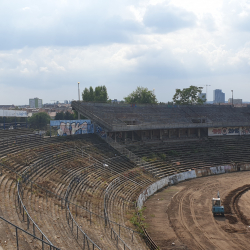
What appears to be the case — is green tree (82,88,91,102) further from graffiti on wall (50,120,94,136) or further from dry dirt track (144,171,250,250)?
dry dirt track (144,171,250,250)

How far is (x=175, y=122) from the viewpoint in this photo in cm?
5834

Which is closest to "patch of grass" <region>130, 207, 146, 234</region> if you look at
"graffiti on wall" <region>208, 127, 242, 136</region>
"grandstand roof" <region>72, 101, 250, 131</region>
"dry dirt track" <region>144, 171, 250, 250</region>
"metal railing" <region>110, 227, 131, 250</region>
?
"dry dirt track" <region>144, 171, 250, 250</region>

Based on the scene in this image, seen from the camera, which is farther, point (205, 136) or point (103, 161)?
point (205, 136)

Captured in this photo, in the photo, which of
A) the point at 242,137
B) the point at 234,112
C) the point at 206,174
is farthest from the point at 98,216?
the point at 234,112

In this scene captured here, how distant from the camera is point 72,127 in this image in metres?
45.3

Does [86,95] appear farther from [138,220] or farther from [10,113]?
[138,220]

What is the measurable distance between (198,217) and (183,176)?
14.4 meters

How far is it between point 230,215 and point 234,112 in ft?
151

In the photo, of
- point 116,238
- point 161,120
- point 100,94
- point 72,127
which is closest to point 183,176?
point 161,120

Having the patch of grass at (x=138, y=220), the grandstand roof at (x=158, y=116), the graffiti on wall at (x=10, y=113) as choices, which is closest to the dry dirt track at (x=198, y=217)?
the patch of grass at (x=138, y=220)

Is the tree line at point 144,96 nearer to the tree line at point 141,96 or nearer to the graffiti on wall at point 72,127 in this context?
the tree line at point 141,96

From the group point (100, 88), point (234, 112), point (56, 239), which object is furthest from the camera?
point (100, 88)

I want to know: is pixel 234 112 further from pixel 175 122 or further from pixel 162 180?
pixel 162 180

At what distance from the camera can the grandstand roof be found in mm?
50406
